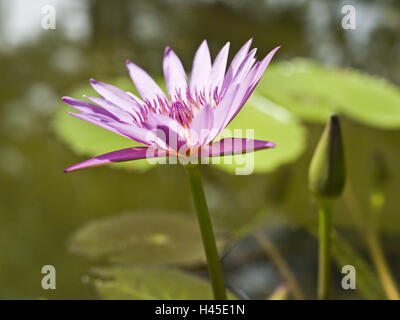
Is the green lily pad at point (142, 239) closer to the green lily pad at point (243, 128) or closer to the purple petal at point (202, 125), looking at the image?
the green lily pad at point (243, 128)

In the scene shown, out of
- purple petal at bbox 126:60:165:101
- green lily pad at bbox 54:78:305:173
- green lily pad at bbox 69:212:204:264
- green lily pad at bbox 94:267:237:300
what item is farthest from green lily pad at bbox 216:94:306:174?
purple petal at bbox 126:60:165:101

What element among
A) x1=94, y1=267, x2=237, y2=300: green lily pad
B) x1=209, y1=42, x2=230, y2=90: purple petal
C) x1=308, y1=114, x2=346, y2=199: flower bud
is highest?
x1=209, y1=42, x2=230, y2=90: purple petal

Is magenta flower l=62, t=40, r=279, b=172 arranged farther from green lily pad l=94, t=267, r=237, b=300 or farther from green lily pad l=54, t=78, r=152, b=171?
green lily pad l=54, t=78, r=152, b=171

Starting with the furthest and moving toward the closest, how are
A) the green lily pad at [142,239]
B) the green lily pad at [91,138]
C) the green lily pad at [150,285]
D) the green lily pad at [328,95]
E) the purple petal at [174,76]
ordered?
the green lily pad at [328,95]
the green lily pad at [91,138]
the green lily pad at [142,239]
the green lily pad at [150,285]
the purple petal at [174,76]

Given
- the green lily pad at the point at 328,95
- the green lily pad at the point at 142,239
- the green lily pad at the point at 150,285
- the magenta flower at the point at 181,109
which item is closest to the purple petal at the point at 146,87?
the magenta flower at the point at 181,109

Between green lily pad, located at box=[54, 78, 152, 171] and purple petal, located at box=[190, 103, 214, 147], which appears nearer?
purple petal, located at box=[190, 103, 214, 147]

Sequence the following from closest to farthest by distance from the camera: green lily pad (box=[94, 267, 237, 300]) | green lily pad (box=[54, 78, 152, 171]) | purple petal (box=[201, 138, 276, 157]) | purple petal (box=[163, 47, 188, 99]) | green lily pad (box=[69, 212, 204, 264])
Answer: purple petal (box=[201, 138, 276, 157]) < purple petal (box=[163, 47, 188, 99]) < green lily pad (box=[94, 267, 237, 300]) < green lily pad (box=[69, 212, 204, 264]) < green lily pad (box=[54, 78, 152, 171])

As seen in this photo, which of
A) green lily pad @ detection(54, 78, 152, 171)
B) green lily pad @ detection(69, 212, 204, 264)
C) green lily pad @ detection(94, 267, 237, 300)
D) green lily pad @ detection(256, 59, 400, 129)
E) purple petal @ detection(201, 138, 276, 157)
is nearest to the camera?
purple petal @ detection(201, 138, 276, 157)

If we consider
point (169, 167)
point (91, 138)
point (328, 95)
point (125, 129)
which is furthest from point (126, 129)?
point (169, 167)
